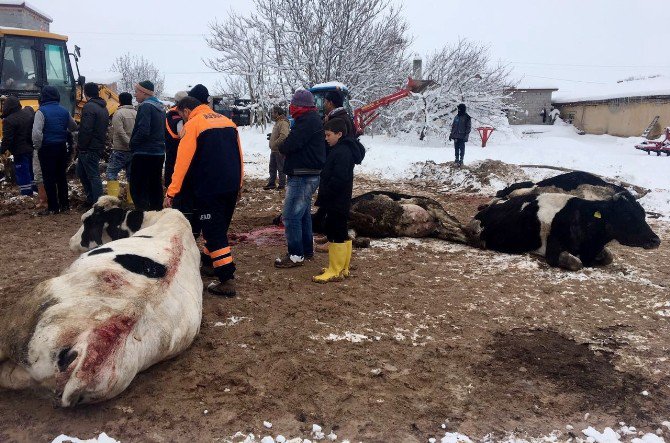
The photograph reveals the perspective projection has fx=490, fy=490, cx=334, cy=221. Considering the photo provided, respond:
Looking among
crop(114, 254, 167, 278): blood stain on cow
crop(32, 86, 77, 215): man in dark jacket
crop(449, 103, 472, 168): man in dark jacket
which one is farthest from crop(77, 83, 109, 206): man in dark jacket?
A: crop(449, 103, 472, 168): man in dark jacket

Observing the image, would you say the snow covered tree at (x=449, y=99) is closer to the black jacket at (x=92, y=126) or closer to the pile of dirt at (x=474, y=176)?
the pile of dirt at (x=474, y=176)

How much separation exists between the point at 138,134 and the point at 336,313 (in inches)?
149

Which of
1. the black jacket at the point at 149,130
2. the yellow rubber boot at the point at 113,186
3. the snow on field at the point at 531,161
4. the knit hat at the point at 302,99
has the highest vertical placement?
the knit hat at the point at 302,99

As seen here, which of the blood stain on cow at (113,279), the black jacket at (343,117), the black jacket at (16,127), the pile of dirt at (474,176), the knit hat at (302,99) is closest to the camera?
the blood stain on cow at (113,279)

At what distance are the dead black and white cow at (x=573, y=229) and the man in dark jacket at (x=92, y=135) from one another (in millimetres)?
6070

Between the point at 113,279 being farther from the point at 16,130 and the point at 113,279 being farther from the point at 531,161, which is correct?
the point at 531,161

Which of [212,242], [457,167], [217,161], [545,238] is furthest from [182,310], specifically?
[457,167]

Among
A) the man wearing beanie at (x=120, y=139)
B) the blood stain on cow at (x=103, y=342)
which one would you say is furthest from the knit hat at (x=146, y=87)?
the blood stain on cow at (x=103, y=342)

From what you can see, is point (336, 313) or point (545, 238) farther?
point (545, 238)

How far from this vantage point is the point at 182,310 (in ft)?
11.1

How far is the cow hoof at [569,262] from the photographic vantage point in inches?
231

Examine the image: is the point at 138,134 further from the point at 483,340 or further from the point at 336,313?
the point at 483,340

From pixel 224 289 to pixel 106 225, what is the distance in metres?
1.43

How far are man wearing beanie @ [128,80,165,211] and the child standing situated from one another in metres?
2.64
